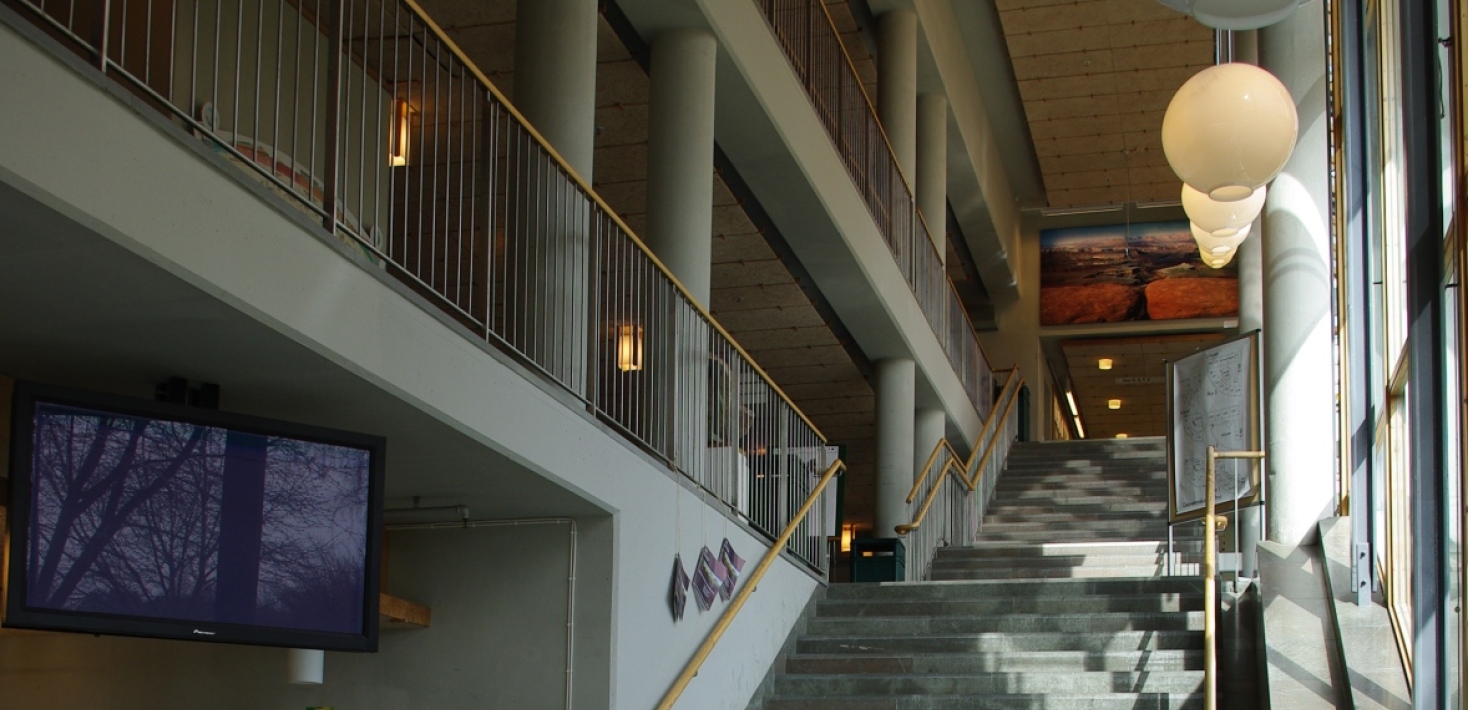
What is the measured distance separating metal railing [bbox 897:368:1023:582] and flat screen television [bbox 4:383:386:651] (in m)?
7.55

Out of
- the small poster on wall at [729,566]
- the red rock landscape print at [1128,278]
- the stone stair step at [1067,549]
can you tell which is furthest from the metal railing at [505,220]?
the red rock landscape print at [1128,278]

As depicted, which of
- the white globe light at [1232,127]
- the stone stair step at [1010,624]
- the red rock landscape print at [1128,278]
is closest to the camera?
the white globe light at [1232,127]

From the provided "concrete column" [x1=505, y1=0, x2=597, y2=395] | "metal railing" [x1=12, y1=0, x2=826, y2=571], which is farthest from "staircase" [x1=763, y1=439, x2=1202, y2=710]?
"concrete column" [x1=505, y1=0, x2=597, y2=395]

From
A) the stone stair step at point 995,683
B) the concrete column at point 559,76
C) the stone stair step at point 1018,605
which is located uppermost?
the concrete column at point 559,76

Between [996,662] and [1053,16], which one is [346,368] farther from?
[1053,16]

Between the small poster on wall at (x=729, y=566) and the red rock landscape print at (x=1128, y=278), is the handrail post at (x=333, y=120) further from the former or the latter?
the red rock landscape print at (x=1128, y=278)

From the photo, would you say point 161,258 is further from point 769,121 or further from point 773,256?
point 773,256

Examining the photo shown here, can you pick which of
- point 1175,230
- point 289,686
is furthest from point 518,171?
point 1175,230

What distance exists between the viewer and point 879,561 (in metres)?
13.5

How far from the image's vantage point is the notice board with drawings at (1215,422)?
10930 mm

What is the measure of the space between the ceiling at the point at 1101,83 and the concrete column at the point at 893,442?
4.69 metres

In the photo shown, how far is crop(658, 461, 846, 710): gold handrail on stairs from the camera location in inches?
311

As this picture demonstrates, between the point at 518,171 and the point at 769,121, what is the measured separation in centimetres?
426

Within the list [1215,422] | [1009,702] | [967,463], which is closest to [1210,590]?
[1009,702]
